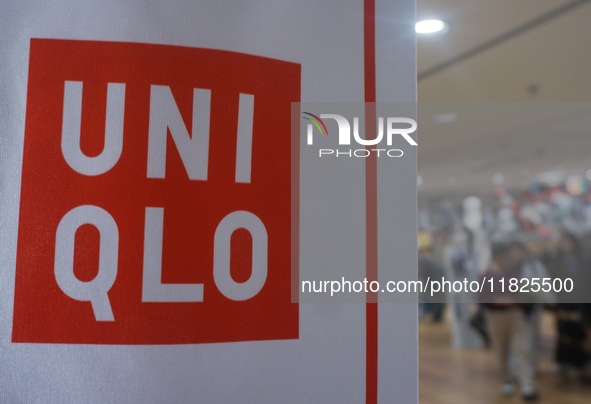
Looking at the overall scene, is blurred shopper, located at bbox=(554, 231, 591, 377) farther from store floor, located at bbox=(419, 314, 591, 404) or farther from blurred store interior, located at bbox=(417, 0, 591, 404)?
store floor, located at bbox=(419, 314, 591, 404)

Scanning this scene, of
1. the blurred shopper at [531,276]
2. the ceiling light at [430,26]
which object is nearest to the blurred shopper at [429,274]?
the blurred shopper at [531,276]

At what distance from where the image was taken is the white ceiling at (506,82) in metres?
3.73

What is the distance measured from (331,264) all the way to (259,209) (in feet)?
0.75

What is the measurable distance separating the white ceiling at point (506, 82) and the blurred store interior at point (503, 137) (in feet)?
0.04

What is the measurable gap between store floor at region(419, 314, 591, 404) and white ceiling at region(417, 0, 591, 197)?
2644 mm

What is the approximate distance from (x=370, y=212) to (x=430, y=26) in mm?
2756

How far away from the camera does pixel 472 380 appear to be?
5.60 m

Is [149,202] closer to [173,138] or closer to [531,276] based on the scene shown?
[173,138]

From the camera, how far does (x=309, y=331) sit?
1.41m

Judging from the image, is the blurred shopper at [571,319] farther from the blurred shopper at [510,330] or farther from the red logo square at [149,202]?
the red logo square at [149,202]

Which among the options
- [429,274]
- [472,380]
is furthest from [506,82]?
[429,274]

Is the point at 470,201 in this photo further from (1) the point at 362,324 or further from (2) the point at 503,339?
(1) the point at 362,324

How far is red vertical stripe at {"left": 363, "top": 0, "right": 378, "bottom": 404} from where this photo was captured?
4.77 ft

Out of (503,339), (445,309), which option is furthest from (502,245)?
(445,309)
